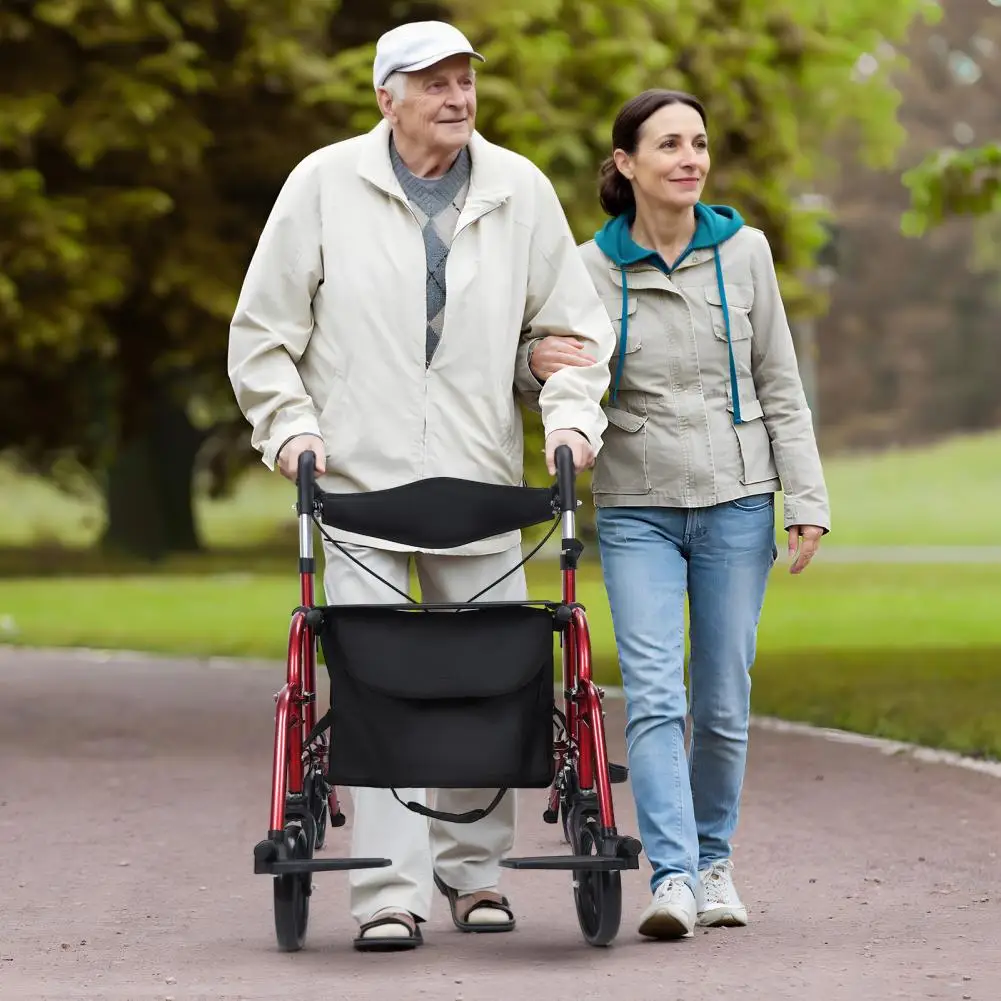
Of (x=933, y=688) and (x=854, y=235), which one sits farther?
(x=854, y=235)

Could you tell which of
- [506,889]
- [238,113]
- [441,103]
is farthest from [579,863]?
[238,113]

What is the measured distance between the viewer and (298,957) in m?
5.90

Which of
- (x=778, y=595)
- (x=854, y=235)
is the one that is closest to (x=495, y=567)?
(x=778, y=595)

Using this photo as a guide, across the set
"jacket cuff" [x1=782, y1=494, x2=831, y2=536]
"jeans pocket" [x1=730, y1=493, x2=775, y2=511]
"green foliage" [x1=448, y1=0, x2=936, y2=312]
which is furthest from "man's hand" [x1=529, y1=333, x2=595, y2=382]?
"green foliage" [x1=448, y1=0, x2=936, y2=312]

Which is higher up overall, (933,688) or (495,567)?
(495,567)

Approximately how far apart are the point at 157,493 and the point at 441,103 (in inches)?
1196

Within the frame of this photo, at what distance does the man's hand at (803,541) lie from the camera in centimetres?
630

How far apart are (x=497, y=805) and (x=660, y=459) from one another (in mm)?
978

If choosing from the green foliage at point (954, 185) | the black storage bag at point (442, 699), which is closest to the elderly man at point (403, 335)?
the black storage bag at point (442, 699)

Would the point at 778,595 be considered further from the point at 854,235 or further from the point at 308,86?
the point at 854,235

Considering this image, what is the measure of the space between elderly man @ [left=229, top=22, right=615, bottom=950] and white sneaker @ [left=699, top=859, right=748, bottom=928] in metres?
0.83

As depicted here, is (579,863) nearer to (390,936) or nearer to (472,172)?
(390,936)

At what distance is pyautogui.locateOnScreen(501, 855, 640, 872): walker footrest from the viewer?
5.46m

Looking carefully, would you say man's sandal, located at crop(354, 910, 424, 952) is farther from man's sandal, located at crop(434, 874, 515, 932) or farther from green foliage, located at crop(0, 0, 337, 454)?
green foliage, located at crop(0, 0, 337, 454)
